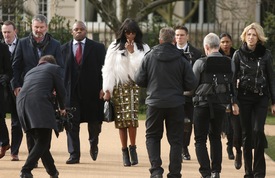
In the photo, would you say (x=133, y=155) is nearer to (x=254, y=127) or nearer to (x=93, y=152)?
(x=93, y=152)

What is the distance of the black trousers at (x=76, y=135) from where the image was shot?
15.0 m

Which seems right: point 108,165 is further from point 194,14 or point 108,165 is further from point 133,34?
point 194,14

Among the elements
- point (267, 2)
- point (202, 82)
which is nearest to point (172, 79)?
point (202, 82)

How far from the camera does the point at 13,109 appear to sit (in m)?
15.4

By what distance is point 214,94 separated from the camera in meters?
12.9

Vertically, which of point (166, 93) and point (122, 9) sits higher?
point (122, 9)

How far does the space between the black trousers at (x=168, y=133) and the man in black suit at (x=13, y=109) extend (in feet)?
9.64

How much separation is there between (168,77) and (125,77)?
217 cm

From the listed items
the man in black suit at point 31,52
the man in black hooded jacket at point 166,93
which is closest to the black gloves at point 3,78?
the man in black suit at point 31,52

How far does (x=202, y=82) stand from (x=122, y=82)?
Result: 6.51ft

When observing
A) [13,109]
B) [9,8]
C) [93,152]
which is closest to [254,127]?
[93,152]

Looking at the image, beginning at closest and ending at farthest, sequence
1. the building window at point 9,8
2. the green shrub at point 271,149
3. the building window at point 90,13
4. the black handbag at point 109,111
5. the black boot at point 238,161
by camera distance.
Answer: the black boot at point 238,161
the black handbag at point 109,111
the green shrub at point 271,149
the building window at point 9,8
the building window at point 90,13

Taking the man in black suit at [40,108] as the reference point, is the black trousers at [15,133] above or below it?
below

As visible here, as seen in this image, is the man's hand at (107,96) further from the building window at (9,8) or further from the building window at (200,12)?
the building window at (200,12)
